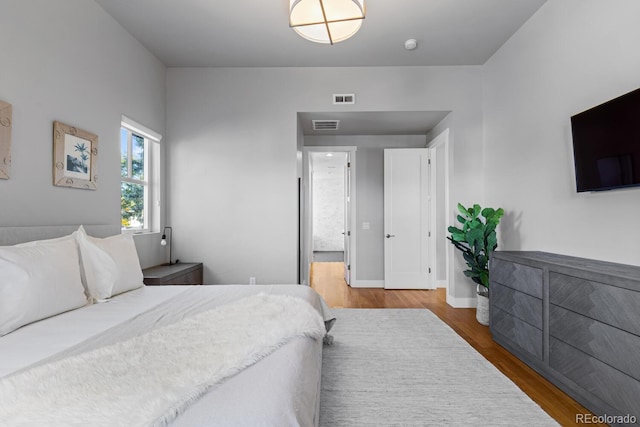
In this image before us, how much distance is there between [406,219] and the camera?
5.00 meters

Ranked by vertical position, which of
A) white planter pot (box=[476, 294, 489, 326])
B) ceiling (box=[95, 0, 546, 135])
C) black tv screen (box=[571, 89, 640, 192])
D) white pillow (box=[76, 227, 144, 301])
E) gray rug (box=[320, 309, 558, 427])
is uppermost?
ceiling (box=[95, 0, 546, 135])

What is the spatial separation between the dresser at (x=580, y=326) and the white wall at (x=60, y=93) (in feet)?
11.9

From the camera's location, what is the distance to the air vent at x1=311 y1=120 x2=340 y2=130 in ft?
14.5

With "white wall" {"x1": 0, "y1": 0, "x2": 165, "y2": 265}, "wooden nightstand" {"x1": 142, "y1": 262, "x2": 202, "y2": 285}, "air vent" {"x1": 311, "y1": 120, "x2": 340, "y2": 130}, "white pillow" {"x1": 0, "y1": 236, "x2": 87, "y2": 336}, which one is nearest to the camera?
"white pillow" {"x1": 0, "y1": 236, "x2": 87, "y2": 336}

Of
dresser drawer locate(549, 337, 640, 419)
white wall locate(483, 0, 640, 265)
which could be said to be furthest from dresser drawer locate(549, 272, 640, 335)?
white wall locate(483, 0, 640, 265)

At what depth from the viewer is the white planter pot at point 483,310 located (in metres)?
3.33

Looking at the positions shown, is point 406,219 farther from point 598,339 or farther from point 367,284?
point 598,339

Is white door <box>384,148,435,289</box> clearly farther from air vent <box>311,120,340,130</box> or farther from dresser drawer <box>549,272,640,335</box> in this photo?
dresser drawer <box>549,272,640,335</box>

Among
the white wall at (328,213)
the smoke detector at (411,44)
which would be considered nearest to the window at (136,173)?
the smoke detector at (411,44)

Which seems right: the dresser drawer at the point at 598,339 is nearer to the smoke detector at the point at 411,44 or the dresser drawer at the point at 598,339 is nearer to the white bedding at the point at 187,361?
the white bedding at the point at 187,361

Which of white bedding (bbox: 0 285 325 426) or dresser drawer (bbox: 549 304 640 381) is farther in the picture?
dresser drawer (bbox: 549 304 640 381)

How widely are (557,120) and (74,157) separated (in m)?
4.04

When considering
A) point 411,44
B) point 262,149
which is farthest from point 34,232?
point 411,44

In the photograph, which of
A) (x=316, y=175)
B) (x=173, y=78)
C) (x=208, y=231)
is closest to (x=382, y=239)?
(x=208, y=231)
